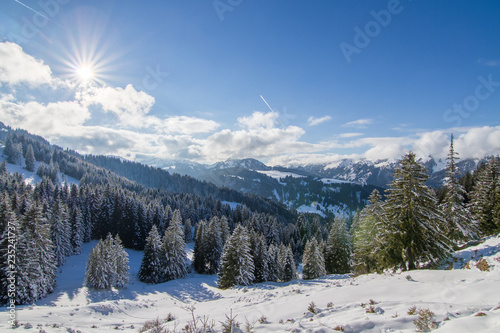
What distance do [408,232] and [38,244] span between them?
46140mm

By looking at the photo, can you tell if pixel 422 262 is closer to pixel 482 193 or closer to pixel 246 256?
pixel 482 193

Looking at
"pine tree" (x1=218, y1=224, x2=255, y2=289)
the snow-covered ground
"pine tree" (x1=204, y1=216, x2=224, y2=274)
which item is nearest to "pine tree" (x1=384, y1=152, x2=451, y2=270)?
the snow-covered ground

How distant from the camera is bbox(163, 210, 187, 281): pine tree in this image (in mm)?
46938

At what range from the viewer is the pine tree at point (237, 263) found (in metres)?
37.6

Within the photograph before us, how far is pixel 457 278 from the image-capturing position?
11875 mm

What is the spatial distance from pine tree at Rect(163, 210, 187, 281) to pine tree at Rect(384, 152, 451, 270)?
38.8 metres

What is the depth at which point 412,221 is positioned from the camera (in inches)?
765

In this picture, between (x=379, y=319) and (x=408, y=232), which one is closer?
(x=379, y=319)

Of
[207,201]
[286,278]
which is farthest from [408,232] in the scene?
[207,201]

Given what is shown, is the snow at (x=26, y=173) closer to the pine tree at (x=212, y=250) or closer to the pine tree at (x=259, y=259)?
the pine tree at (x=212, y=250)

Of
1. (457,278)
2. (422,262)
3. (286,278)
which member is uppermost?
(457,278)

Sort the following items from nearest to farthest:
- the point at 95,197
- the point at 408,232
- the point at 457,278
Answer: the point at 457,278 < the point at 408,232 < the point at 95,197

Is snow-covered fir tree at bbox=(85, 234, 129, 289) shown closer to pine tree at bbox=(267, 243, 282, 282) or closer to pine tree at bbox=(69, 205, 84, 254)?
pine tree at bbox=(69, 205, 84, 254)

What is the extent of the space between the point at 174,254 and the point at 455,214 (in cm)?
4533
